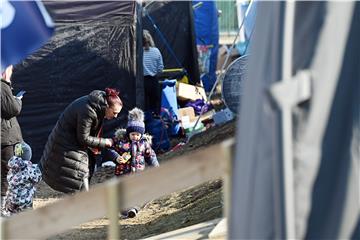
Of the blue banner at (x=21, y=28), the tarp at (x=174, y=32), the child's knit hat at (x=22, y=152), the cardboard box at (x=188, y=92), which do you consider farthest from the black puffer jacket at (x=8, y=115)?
the tarp at (x=174, y=32)

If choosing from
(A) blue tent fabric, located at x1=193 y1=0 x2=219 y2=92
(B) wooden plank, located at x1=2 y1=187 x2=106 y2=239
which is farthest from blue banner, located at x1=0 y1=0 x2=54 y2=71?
(A) blue tent fabric, located at x1=193 y1=0 x2=219 y2=92

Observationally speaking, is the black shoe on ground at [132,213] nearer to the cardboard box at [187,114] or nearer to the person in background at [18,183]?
the person in background at [18,183]

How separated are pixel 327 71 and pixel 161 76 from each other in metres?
9.64

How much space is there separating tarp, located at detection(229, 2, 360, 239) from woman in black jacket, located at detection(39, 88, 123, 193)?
12.8 feet

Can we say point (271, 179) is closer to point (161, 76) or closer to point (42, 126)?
point (42, 126)

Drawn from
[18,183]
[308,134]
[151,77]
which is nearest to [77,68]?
[151,77]

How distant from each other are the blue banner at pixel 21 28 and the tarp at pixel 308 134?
132cm

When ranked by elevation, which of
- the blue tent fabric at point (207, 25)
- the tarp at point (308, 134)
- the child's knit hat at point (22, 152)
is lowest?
the blue tent fabric at point (207, 25)

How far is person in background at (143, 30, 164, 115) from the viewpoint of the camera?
11227 mm

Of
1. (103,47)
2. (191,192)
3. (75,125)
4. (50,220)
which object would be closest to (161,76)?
(103,47)

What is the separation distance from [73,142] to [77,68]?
3.73m

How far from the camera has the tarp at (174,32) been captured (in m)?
13.2

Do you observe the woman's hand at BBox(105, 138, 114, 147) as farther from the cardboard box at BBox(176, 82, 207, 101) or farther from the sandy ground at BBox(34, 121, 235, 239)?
the cardboard box at BBox(176, 82, 207, 101)

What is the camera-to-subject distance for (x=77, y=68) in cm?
1002
